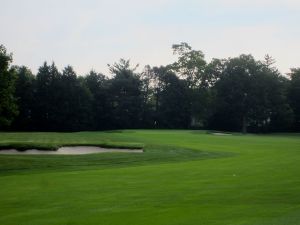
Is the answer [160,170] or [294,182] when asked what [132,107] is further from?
[294,182]

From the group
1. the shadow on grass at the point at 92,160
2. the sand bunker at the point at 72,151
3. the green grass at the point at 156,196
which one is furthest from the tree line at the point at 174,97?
the green grass at the point at 156,196

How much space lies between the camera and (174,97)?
102375 millimetres

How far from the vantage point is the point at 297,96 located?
101312 mm

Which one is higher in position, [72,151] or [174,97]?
[174,97]

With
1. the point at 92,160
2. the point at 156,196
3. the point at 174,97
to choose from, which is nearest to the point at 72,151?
the point at 92,160

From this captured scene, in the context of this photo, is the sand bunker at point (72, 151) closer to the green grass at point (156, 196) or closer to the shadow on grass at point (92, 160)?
the shadow on grass at point (92, 160)

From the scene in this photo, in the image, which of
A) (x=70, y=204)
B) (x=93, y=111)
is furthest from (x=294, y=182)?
(x=93, y=111)

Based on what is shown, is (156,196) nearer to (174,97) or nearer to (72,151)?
(72,151)

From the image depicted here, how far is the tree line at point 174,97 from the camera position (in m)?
88.8

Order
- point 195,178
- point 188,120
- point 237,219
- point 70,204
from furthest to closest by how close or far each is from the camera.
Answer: point 188,120
point 195,178
point 70,204
point 237,219

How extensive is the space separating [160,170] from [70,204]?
10.2 m

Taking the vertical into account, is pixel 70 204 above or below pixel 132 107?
below

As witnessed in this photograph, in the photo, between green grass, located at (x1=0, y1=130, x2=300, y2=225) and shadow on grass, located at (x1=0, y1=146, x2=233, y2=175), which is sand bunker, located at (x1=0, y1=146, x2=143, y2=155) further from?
green grass, located at (x1=0, y1=130, x2=300, y2=225)

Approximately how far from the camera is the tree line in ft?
291
